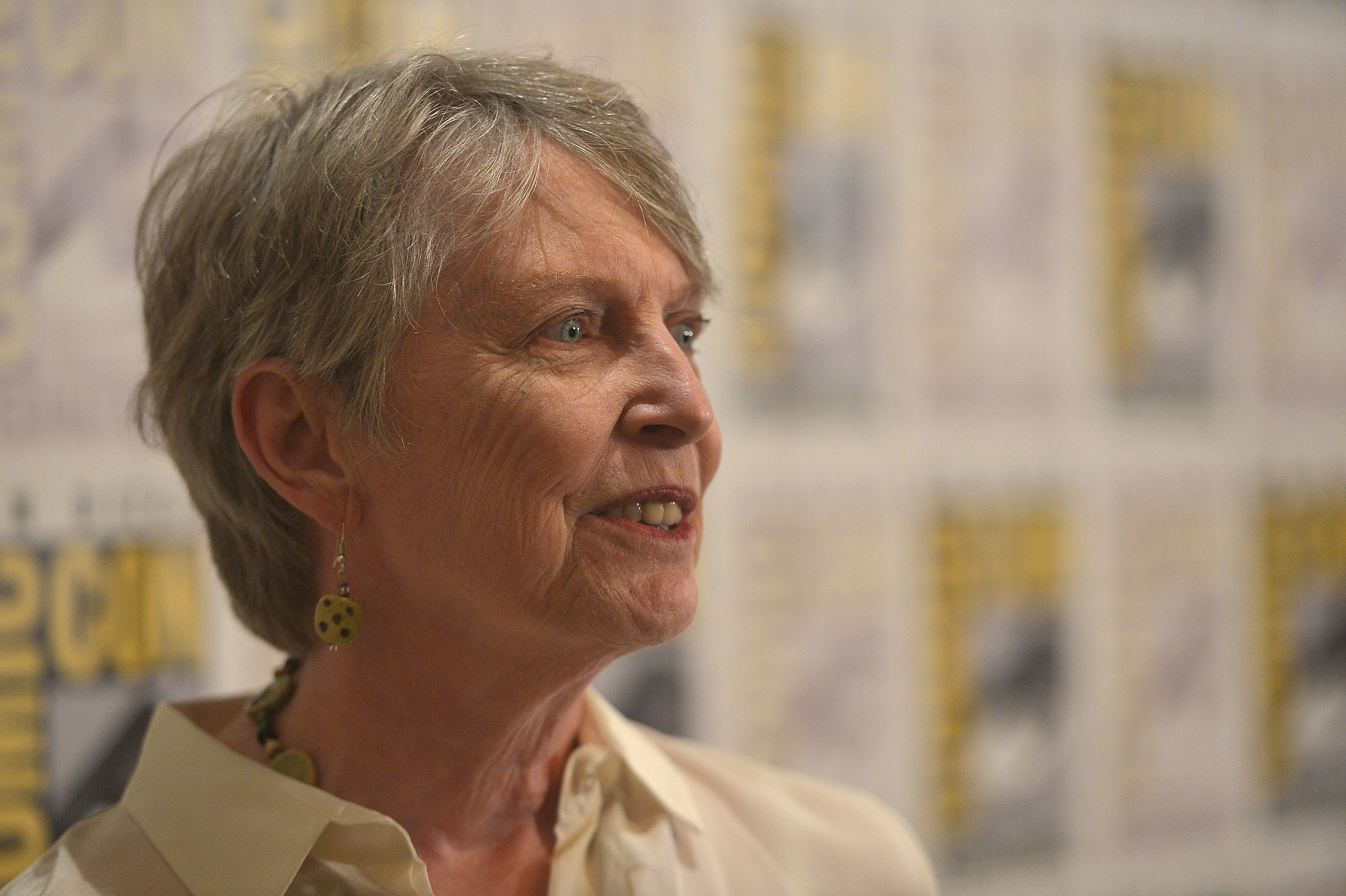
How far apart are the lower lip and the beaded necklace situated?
367 millimetres

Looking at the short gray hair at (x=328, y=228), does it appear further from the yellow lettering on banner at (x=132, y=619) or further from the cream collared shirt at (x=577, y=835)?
the yellow lettering on banner at (x=132, y=619)

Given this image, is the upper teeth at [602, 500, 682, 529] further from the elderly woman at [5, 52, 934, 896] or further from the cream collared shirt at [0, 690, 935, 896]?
the cream collared shirt at [0, 690, 935, 896]

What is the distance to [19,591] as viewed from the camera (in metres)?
1.57

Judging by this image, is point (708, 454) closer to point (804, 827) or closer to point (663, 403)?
point (663, 403)

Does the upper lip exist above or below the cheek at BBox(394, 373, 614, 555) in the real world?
below

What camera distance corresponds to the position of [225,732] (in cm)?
120

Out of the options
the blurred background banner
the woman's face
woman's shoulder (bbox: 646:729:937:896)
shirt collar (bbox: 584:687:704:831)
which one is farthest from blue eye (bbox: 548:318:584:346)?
the blurred background banner

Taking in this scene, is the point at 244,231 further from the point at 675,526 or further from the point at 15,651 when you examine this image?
the point at 15,651

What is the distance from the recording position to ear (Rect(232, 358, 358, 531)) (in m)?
1.06

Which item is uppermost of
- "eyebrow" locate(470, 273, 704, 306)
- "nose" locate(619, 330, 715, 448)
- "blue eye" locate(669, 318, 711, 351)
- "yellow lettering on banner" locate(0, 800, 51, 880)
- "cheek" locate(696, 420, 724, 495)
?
"eyebrow" locate(470, 273, 704, 306)

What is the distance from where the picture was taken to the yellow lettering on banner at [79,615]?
1.60 metres

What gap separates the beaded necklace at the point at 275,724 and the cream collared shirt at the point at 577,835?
0.11 feet

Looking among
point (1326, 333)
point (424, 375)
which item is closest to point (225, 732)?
point (424, 375)

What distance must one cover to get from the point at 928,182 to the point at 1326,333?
1.16 meters
